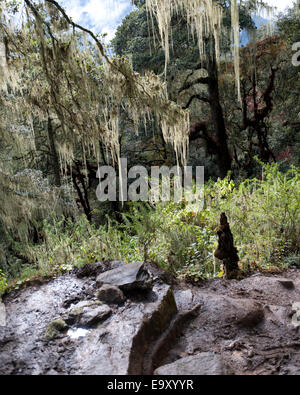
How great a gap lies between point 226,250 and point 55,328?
1.93 meters

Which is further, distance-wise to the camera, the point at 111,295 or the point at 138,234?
the point at 138,234

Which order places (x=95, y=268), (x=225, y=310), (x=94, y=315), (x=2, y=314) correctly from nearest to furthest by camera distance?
(x=94, y=315) < (x=2, y=314) < (x=225, y=310) < (x=95, y=268)

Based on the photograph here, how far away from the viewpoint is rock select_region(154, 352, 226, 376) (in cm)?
178

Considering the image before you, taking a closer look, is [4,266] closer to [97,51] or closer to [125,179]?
[125,179]

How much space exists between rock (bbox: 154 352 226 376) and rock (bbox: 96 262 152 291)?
78 centimetres

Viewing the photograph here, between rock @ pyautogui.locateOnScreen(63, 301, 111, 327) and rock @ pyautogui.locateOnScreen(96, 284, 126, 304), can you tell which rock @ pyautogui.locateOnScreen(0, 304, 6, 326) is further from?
rock @ pyautogui.locateOnScreen(96, 284, 126, 304)

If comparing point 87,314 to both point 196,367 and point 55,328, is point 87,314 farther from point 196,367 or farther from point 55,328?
point 196,367

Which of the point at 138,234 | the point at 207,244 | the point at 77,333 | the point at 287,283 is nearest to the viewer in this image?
the point at 77,333

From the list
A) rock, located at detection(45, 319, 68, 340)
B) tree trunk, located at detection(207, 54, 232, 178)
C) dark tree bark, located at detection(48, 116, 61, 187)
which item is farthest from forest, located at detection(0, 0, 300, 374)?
dark tree bark, located at detection(48, 116, 61, 187)

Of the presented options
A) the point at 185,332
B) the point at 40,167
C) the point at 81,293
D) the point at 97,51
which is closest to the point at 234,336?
the point at 185,332

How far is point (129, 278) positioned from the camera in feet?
8.55

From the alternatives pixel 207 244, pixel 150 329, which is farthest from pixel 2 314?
pixel 207 244

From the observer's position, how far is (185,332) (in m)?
2.35
